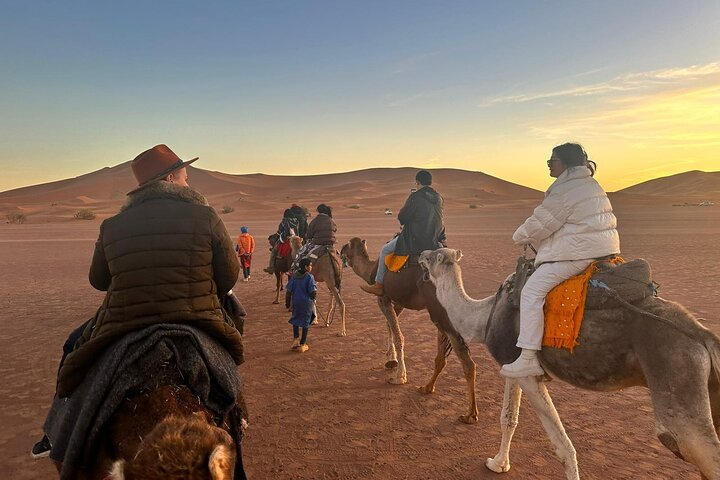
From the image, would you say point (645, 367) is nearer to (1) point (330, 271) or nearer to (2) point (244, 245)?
(1) point (330, 271)

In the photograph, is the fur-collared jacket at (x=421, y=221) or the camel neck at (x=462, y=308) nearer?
the camel neck at (x=462, y=308)

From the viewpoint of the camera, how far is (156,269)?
8.66 feet

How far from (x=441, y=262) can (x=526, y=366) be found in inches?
74.9

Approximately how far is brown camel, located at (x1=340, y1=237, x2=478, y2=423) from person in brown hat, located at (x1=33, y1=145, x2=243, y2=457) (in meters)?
3.57

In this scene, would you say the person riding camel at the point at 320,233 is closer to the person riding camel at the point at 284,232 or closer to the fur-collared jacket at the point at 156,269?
the person riding camel at the point at 284,232

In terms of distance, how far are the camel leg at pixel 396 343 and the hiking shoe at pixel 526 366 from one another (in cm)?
308

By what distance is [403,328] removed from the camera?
10.1m

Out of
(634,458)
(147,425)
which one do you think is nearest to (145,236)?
(147,425)

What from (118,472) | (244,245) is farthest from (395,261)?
(244,245)

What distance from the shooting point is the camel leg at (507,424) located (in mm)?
4664

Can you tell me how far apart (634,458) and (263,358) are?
564 cm

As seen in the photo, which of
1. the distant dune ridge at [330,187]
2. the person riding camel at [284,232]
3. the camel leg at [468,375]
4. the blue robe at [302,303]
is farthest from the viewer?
the distant dune ridge at [330,187]

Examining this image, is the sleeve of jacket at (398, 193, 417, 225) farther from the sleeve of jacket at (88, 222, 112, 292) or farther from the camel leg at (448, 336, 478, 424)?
the sleeve of jacket at (88, 222, 112, 292)

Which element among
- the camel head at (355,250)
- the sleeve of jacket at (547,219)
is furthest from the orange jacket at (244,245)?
the sleeve of jacket at (547,219)
